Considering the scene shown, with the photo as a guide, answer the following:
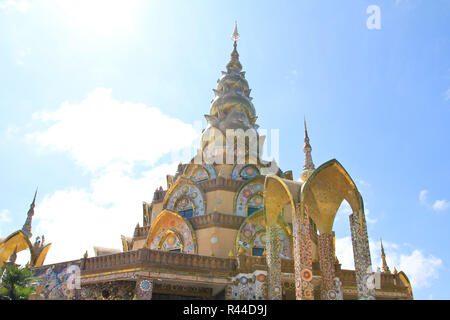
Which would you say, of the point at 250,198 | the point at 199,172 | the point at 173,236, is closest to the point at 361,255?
the point at 250,198

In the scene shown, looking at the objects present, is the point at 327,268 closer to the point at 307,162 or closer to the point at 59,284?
the point at 59,284

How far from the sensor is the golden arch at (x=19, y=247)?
26406 mm

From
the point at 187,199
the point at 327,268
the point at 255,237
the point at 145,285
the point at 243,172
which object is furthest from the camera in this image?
the point at 243,172

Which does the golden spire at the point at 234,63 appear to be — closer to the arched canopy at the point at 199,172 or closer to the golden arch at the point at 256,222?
the arched canopy at the point at 199,172

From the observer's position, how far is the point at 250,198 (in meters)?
26.4

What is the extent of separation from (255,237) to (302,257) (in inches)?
347

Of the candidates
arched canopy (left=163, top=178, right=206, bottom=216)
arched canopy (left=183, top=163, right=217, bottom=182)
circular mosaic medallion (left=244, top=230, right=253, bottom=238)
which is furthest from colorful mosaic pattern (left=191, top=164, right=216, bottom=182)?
circular mosaic medallion (left=244, top=230, right=253, bottom=238)

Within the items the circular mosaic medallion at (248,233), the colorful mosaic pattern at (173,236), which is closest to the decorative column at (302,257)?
the circular mosaic medallion at (248,233)

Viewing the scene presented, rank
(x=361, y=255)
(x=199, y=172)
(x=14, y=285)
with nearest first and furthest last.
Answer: (x=361, y=255)
(x=14, y=285)
(x=199, y=172)

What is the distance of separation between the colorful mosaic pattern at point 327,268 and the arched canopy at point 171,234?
28.7 ft

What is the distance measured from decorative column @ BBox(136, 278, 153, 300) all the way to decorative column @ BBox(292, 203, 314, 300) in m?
6.67

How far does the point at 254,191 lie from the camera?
26.6 metres

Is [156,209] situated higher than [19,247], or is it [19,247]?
[156,209]
